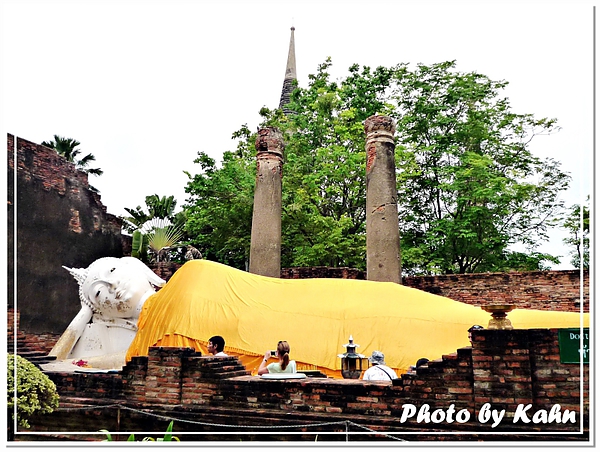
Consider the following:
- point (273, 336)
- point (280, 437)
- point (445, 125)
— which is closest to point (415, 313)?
point (273, 336)

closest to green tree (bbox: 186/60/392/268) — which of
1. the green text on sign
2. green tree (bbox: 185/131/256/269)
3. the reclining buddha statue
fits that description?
green tree (bbox: 185/131/256/269)

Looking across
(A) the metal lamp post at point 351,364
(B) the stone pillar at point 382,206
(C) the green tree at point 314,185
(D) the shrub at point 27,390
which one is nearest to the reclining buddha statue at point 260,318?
(A) the metal lamp post at point 351,364

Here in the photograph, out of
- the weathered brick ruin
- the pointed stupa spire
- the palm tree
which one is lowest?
the weathered brick ruin

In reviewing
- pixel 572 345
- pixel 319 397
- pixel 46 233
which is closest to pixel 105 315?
pixel 46 233

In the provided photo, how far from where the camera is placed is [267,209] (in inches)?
401

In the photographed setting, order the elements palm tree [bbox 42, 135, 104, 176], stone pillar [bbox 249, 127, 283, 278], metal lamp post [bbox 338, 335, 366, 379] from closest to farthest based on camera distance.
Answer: metal lamp post [bbox 338, 335, 366, 379], stone pillar [bbox 249, 127, 283, 278], palm tree [bbox 42, 135, 104, 176]

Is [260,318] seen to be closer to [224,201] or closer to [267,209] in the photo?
[267,209]

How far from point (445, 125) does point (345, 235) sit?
3.92 metres

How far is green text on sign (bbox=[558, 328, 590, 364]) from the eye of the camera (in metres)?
4.03

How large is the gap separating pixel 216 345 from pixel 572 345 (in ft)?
12.4

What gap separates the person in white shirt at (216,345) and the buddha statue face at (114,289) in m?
1.88

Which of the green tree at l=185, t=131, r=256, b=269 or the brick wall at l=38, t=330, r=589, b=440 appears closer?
the brick wall at l=38, t=330, r=589, b=440

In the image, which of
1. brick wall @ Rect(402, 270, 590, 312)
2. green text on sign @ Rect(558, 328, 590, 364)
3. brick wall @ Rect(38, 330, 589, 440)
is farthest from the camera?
brick wall @ Rect(402, 270, 590, 312)

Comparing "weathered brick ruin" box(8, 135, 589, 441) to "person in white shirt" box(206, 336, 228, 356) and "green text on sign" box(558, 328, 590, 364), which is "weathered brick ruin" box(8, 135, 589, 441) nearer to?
"green text on sign" box(558, 328, 590, 364)
